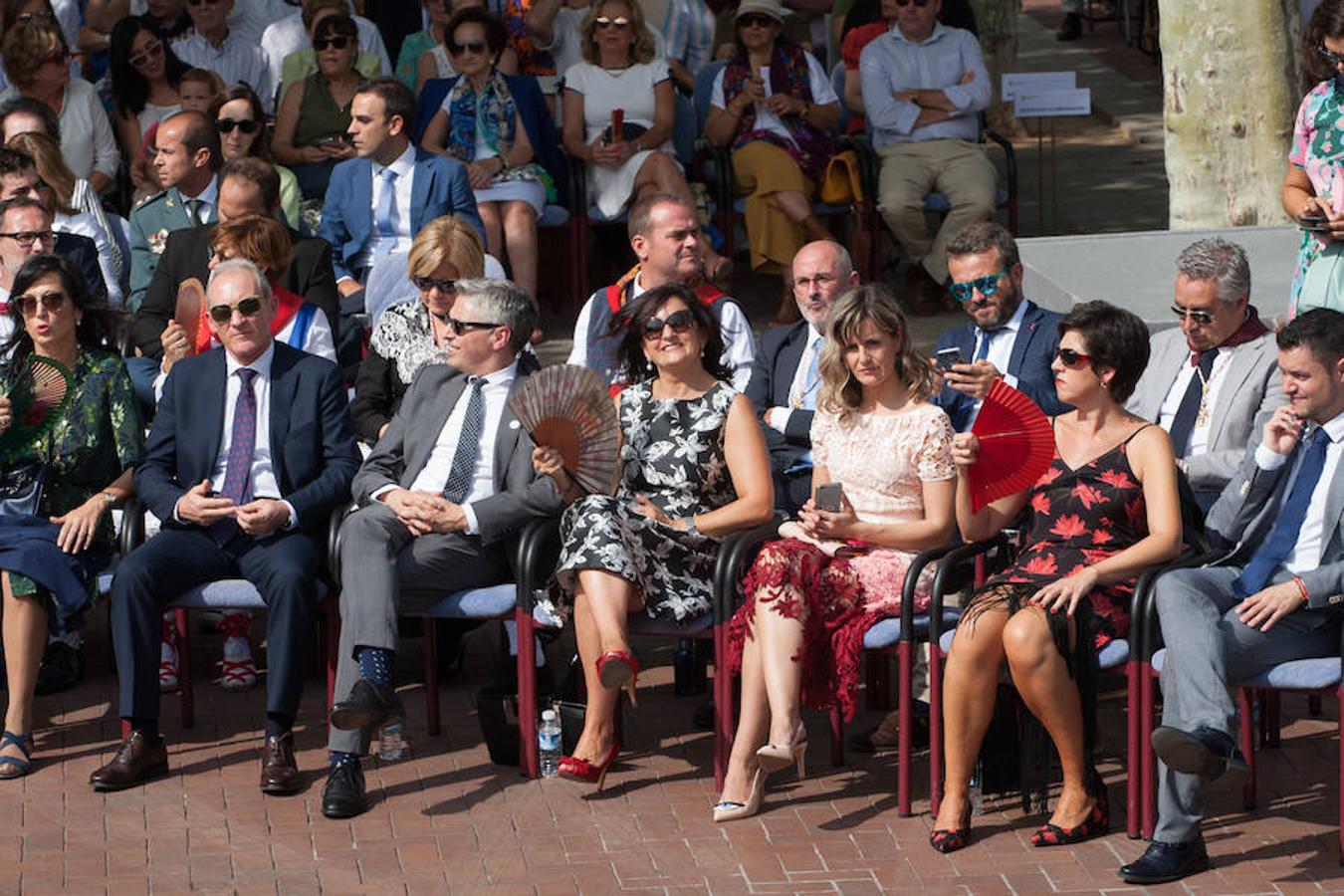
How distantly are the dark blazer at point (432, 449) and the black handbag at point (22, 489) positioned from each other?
1.13 m

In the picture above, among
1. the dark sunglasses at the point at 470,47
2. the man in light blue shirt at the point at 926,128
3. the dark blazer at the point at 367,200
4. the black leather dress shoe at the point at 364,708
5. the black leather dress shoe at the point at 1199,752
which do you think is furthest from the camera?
the man in light blue shirt at the point at 926,128

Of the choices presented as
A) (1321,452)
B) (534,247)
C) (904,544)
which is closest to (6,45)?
(534,247)

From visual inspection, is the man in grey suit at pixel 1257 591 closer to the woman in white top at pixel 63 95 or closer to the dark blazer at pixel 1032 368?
the dark blazer at pixel 1032 368

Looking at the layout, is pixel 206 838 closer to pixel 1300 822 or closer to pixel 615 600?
pixel 615 600

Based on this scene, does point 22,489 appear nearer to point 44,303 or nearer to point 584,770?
point 44,303

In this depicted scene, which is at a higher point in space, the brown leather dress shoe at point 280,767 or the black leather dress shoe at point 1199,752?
the black leather dress shoe at point 1199,752

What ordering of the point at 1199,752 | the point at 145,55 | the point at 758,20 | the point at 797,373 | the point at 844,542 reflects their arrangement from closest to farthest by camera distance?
the point at 1199,752
the point at 844,542
the point at 797,373
the point at 145,55
the point at 758,20

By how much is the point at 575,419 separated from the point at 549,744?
3.31 feet

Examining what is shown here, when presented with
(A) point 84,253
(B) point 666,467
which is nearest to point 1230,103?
(B) point 666,467

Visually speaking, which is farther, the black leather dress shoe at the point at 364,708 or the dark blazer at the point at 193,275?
the dark blazer at the point at 193,275

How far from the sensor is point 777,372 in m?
8.23

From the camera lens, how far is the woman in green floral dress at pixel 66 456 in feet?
25.0

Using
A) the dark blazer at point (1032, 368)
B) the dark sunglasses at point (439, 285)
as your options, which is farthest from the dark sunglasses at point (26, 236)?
the dark blazer at point (1032, 368)

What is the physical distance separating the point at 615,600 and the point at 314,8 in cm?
560
